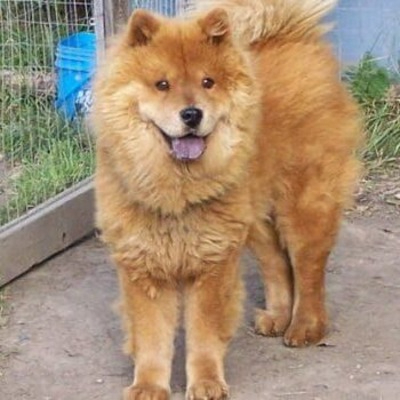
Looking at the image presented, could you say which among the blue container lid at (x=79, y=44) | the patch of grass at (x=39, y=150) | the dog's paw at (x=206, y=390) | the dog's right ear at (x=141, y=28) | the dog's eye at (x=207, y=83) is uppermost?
the dog's right ear at (x=141, y=28)

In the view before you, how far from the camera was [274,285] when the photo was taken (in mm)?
5117

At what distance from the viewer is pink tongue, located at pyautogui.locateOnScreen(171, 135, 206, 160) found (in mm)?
4141

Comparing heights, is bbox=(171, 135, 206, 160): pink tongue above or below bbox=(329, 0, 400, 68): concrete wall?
above

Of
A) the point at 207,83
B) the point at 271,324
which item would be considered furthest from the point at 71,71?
the point at 207,83

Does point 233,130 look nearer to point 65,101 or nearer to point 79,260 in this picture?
point 79,260

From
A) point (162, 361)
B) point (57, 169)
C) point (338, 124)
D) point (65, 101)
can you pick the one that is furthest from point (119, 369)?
point (65, 101)

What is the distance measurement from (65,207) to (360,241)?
1.53 m

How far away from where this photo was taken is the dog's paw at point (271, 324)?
5.07 metres

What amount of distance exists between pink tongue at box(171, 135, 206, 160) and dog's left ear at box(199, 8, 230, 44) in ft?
1.24

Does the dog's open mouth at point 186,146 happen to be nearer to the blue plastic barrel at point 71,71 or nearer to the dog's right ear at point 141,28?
the dog's right ear at point 141,28

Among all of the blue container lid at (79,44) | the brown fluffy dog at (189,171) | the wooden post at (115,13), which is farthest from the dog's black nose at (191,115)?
the blue container lid at (79,44)

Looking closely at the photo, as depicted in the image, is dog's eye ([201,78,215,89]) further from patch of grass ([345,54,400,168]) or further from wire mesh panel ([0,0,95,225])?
patch of grass ([345,54,400,168])

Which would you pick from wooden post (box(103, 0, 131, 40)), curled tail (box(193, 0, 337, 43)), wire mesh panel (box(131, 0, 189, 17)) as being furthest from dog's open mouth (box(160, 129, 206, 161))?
wire mesh panel (box(131, 0, 189, 17))

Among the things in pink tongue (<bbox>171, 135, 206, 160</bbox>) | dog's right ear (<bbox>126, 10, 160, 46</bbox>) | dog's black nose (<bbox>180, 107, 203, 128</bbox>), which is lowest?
pink tongue (<bbox>171, 135, 206, 160</bbox>)
